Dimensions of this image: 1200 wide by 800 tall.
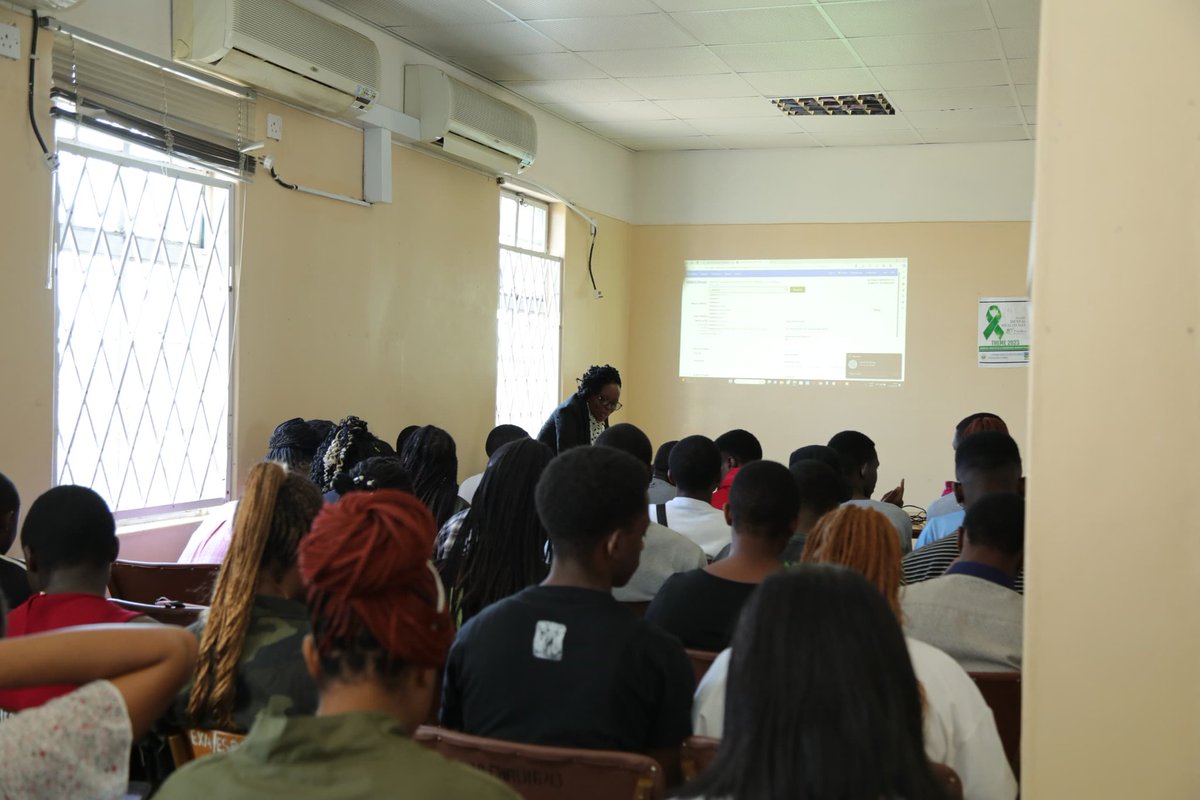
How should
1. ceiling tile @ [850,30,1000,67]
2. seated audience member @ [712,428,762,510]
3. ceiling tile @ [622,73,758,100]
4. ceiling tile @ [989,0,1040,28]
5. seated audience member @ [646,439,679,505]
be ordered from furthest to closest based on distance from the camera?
ceiling tile @ [622,73,758,100]
ceiling tile @ [850,30,1000,67]
seated audience member @ [712,428,762,510]
ceiling tile @ [989,0,1040,28]
seated audience member @ [646,439,679,505]

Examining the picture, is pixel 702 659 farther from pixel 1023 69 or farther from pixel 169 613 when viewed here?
pixel 1023 69

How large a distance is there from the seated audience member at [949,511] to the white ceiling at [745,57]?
1733 mm

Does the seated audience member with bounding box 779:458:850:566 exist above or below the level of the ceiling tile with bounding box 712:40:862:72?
below

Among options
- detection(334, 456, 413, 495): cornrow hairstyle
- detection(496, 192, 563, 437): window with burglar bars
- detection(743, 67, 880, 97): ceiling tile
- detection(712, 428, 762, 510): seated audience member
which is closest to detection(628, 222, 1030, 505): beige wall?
detection(496, 192, 563, 437): window with burglar bars

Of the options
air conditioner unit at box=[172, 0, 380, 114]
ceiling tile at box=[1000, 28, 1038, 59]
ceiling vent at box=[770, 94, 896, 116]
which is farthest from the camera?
ceiling vent at box=[770, 94, 896, 116]

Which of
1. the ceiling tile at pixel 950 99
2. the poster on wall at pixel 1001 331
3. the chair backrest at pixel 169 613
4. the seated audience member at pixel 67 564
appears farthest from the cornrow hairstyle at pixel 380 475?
the poster on wall at pixel 1001 331

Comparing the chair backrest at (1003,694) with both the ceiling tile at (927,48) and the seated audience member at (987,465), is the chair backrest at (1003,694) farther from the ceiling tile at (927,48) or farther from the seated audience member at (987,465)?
the ceiling tile at (927,48)

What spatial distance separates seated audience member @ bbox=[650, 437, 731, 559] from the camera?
343 centimetres

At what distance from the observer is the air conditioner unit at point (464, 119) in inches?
215

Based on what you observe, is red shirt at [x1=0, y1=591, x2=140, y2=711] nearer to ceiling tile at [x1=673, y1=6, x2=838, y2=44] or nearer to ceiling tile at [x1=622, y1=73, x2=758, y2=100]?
ceiling tile at [x1=673, y1=6, x2=838, y2=44]

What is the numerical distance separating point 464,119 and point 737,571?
383 cm

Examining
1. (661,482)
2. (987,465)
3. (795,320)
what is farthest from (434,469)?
(795,320)

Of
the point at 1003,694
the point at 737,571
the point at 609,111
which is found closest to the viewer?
the point at 1003,694

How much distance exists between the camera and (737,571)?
7.51ft
